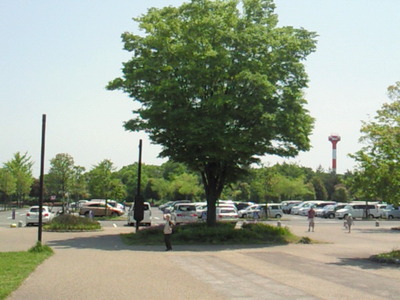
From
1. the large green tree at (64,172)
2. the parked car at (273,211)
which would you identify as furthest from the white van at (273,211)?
the large green tree at (64,172)

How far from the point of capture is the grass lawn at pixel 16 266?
1137 cm

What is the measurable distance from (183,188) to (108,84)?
52.1m

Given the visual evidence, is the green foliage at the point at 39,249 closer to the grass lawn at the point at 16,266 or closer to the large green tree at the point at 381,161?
the grass lawn at the point at 16,266

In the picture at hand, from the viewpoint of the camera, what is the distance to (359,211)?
54.8 meters

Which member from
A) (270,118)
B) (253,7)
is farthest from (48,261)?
(253,7)

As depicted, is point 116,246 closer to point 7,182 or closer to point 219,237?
point 219,237

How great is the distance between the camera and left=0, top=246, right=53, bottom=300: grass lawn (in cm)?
1137

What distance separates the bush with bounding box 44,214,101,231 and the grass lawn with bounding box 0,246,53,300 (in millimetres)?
12390

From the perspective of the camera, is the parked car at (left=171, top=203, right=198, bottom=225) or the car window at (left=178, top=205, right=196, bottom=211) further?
the car window at (left=178, top=205, right=196, bottom=211)

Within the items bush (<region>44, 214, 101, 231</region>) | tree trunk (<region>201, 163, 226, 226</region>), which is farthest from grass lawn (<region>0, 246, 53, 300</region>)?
bush (<region>44, 214, 101, 231</region>)

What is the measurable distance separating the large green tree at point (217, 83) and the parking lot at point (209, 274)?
5.67 metres

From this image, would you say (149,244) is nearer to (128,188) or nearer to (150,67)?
(150,67)

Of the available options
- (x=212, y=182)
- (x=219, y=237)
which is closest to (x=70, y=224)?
(x=212, y=182)

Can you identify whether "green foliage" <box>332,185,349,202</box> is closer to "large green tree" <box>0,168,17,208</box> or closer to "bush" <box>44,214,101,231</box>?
"large green tree" <box>0,168,17,208</box>
